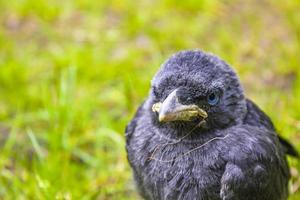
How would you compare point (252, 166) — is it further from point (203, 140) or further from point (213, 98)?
point (213, 98)

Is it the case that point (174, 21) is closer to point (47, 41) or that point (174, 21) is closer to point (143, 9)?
point (143, 9)

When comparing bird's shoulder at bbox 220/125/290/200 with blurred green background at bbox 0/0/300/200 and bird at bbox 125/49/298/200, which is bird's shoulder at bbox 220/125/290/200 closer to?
bird at bbox 125/49/298/200

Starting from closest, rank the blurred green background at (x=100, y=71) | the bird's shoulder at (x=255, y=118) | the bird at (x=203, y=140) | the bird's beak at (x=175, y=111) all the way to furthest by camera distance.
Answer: the bird's beak at (x=175, y=111), the bird at (x=203, y=140), the bird's shoulder at (x=255, y=118), the blurred green background at (x=100, y=71)

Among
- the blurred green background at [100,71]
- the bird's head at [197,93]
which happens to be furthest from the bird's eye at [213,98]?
the blurred green background at [100,71]

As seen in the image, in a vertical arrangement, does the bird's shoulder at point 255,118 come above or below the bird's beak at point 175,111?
below

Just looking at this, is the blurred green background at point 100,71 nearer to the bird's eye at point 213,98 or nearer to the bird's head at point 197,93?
the bird's head at point 197,93

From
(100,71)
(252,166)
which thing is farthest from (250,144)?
(100,71)

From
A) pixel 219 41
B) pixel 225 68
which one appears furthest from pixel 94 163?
pixel 219 41
